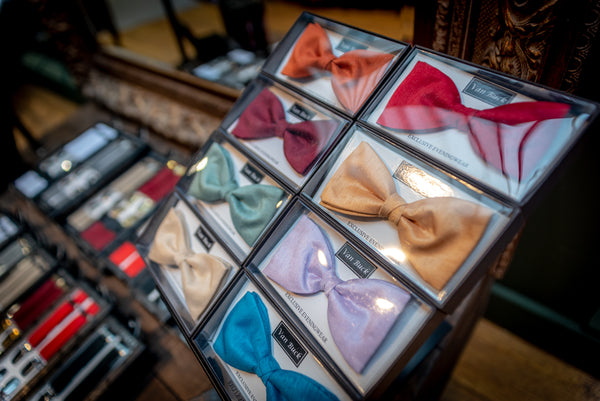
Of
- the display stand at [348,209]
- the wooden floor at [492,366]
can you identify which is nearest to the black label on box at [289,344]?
the display stand at [348,209]

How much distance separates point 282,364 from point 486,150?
0.53m

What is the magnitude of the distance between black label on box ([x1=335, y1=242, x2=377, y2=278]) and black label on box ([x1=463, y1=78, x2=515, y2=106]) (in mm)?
354

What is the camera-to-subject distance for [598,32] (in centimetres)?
60

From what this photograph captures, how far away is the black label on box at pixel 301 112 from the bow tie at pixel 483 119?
187mm

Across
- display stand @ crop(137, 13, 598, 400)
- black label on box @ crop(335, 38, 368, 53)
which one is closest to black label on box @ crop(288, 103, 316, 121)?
display stand @ crop(137, 13, 598, 400)

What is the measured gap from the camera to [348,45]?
80 centimetres

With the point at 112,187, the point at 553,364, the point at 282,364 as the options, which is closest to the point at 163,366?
the point at 282,364

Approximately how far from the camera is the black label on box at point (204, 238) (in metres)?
0.85

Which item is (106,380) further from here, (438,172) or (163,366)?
(438,172)

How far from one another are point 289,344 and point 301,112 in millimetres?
507

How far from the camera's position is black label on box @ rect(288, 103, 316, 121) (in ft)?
2.67

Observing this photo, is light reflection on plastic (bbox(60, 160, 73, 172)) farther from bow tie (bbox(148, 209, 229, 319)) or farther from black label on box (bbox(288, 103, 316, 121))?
black label on box (bbox(288, 103, 316, 121))

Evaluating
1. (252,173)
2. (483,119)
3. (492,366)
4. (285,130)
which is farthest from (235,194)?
(492,366)

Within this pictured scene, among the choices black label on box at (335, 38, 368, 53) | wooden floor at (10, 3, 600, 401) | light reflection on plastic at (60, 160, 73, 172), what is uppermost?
light reflection on plastic at (60, 160, 73, 172)
